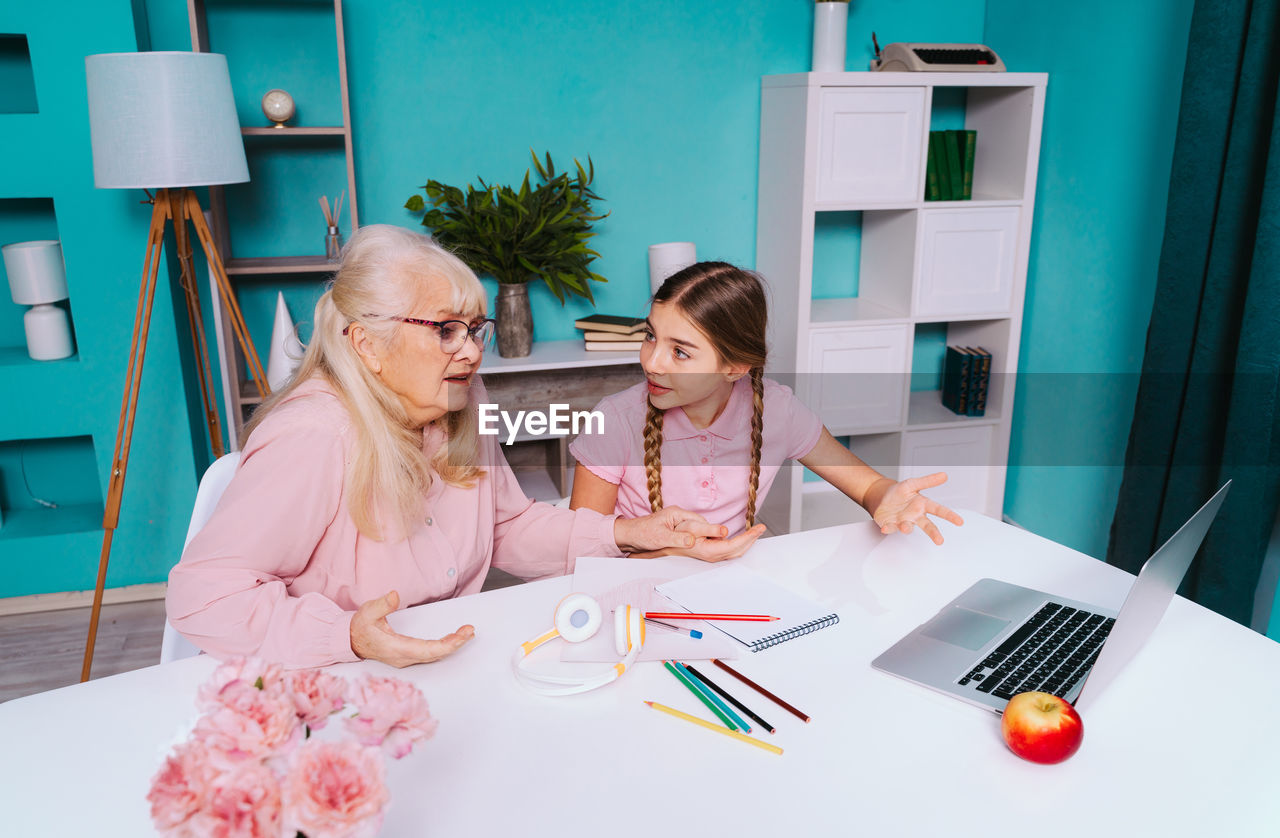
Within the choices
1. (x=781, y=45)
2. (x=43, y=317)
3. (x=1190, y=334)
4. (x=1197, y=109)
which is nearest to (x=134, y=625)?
(x=43, y=317)

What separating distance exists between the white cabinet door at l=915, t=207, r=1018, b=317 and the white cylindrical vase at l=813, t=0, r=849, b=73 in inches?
23.1

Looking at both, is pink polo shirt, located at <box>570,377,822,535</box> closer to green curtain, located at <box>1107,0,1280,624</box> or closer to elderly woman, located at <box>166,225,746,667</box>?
elderly woman, located at <box>166,225,746,667</box>

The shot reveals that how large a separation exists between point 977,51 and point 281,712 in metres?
3.10

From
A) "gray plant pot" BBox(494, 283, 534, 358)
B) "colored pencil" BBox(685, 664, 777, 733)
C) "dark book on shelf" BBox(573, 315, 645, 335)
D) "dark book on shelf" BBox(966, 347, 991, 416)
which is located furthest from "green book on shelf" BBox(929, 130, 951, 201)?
"colored pencil" BBox(685, 664, 777, 733)

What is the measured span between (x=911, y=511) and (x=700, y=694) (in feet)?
1.99

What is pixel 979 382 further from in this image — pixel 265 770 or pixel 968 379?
pixel 265 770

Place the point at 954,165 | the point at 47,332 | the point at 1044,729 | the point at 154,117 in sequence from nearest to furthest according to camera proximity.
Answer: the point at 1044,729
the point at 154,117
the point at 47,332
the point at 954,165

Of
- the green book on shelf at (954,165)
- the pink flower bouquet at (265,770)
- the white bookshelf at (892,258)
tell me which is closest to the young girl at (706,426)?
the white bookshelf at (892,258)

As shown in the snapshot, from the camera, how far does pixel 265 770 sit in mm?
579

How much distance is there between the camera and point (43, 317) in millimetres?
2670

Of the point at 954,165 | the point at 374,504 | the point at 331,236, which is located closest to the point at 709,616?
the point at 374,504

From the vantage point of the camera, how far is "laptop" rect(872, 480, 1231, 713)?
104cm

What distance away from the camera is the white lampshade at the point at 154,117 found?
2.18 meters

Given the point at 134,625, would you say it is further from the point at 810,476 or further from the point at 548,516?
the point at 810,476
